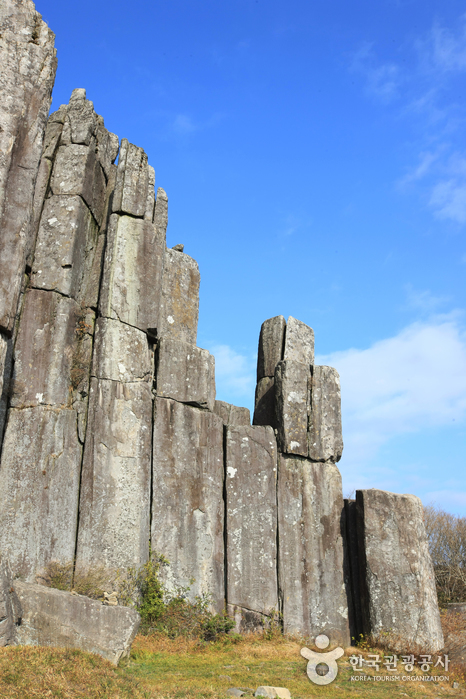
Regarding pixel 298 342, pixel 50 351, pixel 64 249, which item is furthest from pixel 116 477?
pixel 298 342

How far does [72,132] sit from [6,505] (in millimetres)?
7117

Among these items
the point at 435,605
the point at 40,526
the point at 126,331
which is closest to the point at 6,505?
the point at 40,526

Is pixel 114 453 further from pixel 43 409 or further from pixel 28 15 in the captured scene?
pixel 28 15

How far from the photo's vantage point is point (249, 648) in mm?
8516

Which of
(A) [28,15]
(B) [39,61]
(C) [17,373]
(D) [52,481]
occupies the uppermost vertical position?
(A) [28,15]

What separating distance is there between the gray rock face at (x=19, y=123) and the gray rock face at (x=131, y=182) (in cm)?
313

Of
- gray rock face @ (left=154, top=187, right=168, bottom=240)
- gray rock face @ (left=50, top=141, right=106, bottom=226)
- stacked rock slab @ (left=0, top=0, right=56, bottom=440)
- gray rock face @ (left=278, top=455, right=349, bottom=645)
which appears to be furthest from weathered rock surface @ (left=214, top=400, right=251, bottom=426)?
stacked rock slab @ (left=0, top=0, right=56, bottom=440)

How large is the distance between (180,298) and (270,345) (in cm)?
212

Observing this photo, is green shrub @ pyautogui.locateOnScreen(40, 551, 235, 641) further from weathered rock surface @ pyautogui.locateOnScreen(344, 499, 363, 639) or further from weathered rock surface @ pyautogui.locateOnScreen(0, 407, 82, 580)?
weathered rock surface @ pyautogui.locateOnScreen(344, 499, 363, 639)

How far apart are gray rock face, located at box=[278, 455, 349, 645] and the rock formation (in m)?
0.02

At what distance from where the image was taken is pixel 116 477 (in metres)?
9.16

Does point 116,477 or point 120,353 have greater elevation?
point 120,353

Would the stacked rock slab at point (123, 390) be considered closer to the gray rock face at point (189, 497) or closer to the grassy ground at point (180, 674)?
the gray rock face at point (189, 497)

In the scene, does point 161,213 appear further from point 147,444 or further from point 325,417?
point 325,417
